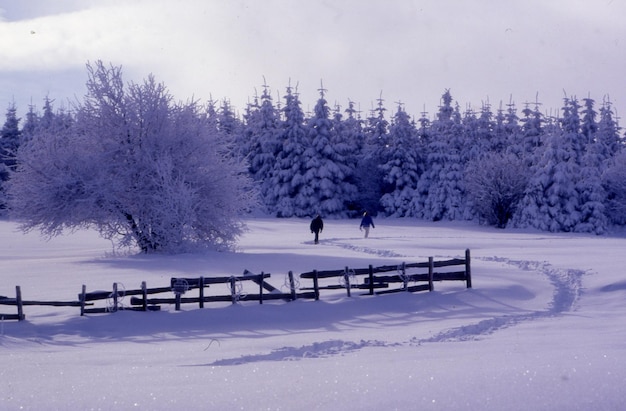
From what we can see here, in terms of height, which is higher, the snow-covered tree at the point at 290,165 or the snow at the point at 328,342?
the snow-covered tree at the point at 290,165

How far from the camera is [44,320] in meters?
16.4

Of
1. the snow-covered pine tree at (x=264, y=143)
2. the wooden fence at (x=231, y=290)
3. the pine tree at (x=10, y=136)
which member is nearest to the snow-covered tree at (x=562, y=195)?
the snow-covered pine tree at (x=264, y=143)

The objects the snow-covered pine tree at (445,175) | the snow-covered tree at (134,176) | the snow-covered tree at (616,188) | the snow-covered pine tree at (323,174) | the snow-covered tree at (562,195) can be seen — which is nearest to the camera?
the snow-covered tree at (134,176)

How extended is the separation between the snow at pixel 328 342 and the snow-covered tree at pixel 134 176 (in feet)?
5.93

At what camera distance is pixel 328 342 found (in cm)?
1280

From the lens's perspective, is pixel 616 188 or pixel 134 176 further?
pixel 616 188

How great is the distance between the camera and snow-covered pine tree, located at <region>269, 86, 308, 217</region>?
72500 millimetres

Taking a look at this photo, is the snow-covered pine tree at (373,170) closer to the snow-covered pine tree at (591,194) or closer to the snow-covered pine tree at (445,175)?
the snow-covered pine tree at (445,175)

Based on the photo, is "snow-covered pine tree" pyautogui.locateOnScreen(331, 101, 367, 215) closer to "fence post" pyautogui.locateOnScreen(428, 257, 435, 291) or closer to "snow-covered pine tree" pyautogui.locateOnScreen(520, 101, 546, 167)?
"snow-covered pine tree" pyautogui.locateOnScreen(520, 101, 546, 167)

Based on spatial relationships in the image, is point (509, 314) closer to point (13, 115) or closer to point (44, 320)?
point (44, 320)

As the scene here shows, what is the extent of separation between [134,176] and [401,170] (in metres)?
47.0

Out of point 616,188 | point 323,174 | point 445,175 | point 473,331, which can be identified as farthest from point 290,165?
point 473,331

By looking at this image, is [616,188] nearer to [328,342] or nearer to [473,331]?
[473,331]

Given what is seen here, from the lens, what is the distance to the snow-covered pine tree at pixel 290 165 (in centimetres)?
7250
